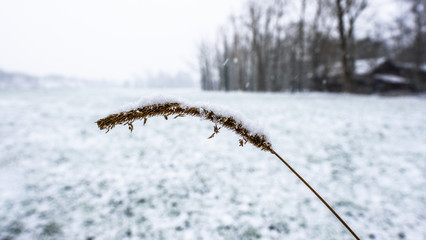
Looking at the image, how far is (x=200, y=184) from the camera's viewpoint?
414cm

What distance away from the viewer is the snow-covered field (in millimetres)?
Result: 3064

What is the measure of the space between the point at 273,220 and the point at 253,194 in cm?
70

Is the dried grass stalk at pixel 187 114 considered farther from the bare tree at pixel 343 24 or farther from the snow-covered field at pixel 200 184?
the bare tree at pixel 343 24

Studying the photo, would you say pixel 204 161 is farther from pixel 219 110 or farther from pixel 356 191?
pixel 219 110

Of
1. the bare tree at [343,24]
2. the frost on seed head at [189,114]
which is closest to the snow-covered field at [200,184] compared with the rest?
the frost on seed head at [189,114]

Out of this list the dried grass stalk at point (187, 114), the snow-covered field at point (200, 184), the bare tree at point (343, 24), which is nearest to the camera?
the dried grass stalk at point (187, 114)

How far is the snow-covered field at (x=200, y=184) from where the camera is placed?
3.06 m

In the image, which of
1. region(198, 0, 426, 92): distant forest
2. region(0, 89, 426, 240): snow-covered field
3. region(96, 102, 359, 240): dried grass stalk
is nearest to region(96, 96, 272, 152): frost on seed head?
region(96, 102, 359, 240): dried grass stalk

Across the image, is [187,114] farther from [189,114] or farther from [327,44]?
[327,44]

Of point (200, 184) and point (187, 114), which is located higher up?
point (187, 114)

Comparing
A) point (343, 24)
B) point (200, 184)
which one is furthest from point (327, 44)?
point (200, 184)

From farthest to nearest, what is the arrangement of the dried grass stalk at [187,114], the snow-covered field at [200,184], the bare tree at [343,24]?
the bare tree at [343,24] < the snow-covered field at [200,184] < the dried grass stalk at [187,114]

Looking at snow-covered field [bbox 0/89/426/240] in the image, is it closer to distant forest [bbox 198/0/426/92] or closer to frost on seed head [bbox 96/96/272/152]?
frost on seed head [bbox 96/96/272/152]

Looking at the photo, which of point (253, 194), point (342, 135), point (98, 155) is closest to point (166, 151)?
point (98, 155)
